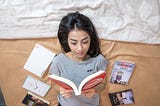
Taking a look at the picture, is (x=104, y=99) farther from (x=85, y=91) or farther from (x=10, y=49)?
(x=10, y=49)

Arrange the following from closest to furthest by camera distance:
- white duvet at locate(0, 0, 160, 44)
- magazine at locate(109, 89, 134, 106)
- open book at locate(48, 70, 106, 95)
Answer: open book at locate(48, 70, 106, 95)
white duvet at locate(0, 0, 160, 44)
magazine at locate(109, 89, 134, 106)

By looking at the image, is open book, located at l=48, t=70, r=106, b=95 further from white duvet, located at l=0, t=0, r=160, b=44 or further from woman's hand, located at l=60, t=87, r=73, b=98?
white duvet, located at l=0, t=0, r=160, b=44

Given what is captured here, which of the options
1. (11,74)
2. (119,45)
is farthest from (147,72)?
(11,74)

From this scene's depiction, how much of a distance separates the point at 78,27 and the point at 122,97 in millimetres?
561

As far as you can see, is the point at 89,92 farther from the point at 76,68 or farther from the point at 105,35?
the point at 105,35

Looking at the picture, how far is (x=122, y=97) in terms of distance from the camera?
1.64 m

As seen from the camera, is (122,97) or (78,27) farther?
(122,97)

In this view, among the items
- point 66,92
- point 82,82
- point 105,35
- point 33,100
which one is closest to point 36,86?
point 33,100

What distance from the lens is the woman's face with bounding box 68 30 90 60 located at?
1.39 meters

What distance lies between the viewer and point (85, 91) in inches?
54.7

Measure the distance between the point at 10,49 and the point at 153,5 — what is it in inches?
35.4

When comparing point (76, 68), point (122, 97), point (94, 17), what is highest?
point (94, 17)

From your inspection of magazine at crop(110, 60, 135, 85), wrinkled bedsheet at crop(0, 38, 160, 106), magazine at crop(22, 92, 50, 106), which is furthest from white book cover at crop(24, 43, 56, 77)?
magazine at crop(110, 60, 135, 85)

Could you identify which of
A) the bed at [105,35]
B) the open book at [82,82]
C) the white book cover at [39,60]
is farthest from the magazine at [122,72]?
the white book cover at [39,60]
